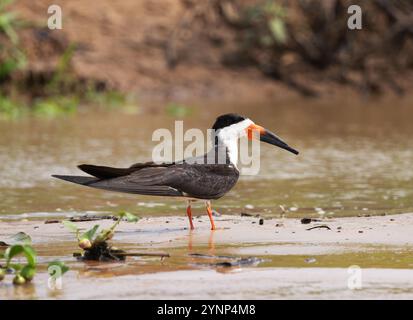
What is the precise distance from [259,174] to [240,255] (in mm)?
4053

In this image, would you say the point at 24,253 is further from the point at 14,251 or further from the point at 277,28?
the point at 277,28

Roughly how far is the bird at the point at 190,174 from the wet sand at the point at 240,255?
0.28 meters

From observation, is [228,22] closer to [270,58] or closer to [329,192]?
[270,58]

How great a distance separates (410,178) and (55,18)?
7.88 metres

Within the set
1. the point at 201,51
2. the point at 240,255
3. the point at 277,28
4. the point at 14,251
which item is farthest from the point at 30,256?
the point at 201,51

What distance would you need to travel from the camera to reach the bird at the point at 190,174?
7172mm

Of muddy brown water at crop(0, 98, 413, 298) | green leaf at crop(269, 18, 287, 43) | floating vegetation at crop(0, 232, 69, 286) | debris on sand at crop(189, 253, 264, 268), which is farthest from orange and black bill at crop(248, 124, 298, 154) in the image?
green leaf at crop(269, 18, 287, 43)

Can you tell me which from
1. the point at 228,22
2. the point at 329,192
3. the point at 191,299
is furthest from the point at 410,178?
the point at 228,22

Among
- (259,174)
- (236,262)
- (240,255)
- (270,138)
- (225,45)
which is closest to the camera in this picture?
(236,262)

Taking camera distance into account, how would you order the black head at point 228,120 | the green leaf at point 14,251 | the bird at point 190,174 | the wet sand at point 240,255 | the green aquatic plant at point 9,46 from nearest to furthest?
the wet sand at point 240,255
the green leaf at point 14,251
the bird at point 190,174
the black head at point 228,120
the green aquatic plant at point 9,46

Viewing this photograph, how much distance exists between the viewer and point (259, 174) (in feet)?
34.4

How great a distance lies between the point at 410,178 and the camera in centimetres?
1008

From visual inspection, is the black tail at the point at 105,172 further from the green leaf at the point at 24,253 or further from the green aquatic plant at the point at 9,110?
the green aquatic plant at the point at 9,110

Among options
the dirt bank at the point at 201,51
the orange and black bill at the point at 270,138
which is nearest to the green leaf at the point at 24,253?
the orange and black bill at the point at 270,138
